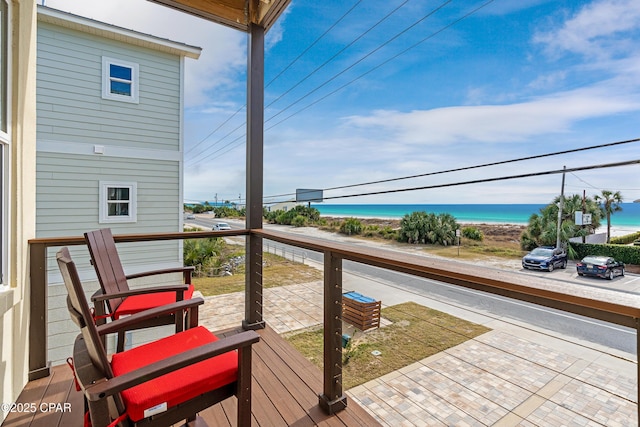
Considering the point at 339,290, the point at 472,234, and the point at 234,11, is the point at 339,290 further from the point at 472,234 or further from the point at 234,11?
the point at 472,234

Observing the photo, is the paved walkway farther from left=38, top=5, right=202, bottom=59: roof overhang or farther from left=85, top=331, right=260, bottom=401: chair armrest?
left=38, top=5, right=202, bottom=59: roof overhang

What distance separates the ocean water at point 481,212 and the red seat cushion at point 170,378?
5.49m

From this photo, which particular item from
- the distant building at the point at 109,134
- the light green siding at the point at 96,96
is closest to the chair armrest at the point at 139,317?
the distant building at the point at 109,134

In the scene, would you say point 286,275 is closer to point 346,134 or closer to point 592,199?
point 592,199

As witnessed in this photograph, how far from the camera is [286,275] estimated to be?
7.19 m

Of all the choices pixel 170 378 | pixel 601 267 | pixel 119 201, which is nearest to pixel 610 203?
pixel 601 267

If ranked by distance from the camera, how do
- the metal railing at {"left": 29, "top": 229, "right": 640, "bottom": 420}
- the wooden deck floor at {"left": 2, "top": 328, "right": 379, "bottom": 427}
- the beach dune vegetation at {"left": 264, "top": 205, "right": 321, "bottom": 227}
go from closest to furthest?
the metal railing at {"left": 29, "top": 229, "right": 640, "bottom": 420}, the wooden deck floor at {"left": 2, "top": 328, "right": 379, "bottom": 427}, the beach dune vegetation at {"left": 264, "top": 205, "right": 321, "bottom": 227}

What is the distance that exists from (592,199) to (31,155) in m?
7.13

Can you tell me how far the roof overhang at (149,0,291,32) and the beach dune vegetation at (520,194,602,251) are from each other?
17.9 feet

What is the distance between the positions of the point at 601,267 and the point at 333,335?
3819 millimetres

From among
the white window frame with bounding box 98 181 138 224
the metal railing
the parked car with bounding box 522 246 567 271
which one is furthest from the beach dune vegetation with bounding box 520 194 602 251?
the white window frame with bounding box 98 181 138 224

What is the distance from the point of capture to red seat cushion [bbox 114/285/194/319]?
1.83 m

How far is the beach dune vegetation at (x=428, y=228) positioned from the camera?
14141mm

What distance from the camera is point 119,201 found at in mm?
4844
